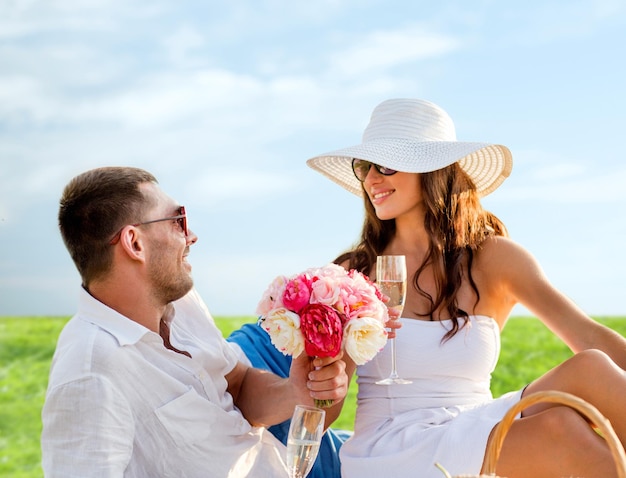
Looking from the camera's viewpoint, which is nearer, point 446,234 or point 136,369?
point 136,369

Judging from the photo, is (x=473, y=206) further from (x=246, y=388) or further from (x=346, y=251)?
(x=246, y=388)

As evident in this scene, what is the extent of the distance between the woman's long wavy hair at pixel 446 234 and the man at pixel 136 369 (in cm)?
108

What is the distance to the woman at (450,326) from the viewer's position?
3.02m

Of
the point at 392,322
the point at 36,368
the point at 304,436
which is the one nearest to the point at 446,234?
the point at 392,322

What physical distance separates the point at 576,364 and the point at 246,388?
1.52 meters

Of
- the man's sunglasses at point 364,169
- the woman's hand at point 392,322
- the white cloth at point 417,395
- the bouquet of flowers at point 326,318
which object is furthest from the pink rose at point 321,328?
the man's sunglasses at point 364,169

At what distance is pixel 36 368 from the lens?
1116 cm

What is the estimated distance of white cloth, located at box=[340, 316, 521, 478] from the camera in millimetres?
3438

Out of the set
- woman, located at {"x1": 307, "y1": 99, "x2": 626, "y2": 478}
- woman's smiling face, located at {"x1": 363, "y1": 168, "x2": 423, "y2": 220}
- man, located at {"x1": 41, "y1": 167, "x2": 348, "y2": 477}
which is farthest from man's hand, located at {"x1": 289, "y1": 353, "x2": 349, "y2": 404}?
woman's smiling face, located at {"x1": 363, "y1": 168, "x2": 423, "y2": 220}

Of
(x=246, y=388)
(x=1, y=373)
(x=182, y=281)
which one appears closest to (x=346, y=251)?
(x=246, y=388)

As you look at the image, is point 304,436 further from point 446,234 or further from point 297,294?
point 446,234

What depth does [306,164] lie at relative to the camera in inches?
188

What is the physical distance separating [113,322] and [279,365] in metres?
1.50

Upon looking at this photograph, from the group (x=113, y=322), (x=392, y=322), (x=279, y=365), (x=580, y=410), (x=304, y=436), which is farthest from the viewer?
(x=279, y=365)
